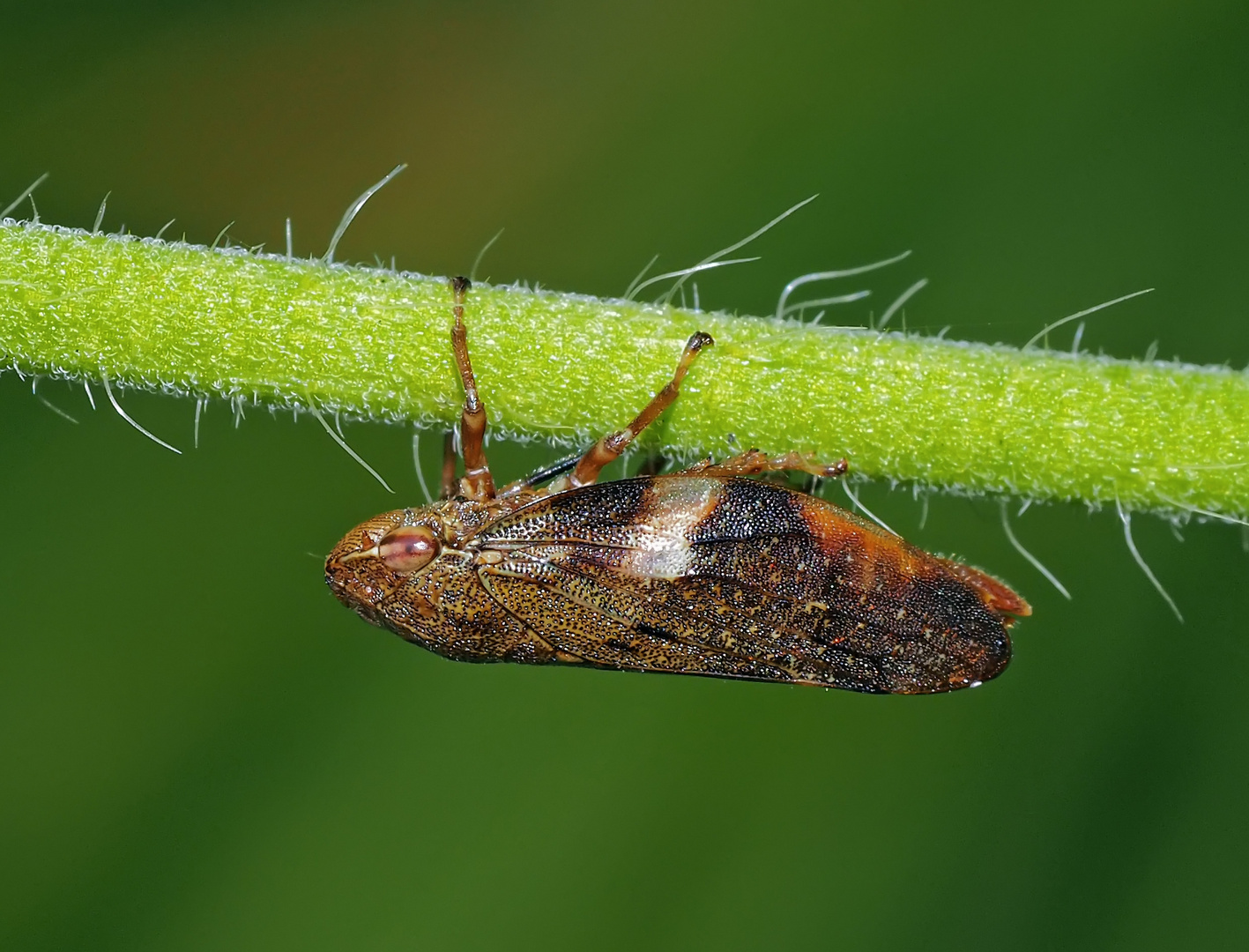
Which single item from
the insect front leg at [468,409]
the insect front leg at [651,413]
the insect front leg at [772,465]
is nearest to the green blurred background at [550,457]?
the insect front leg at [772,465]


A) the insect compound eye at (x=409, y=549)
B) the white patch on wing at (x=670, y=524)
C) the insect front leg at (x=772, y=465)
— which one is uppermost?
the insect front leg at (x=772, y=465)

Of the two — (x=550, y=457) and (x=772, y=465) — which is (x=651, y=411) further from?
(x=550, y=457)

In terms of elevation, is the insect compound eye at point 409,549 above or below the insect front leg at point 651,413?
below

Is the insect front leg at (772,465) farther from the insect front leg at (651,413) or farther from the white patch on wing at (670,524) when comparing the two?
the insect front leg at (651,413)

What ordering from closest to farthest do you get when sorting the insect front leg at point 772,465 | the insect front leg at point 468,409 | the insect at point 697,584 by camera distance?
the insect front leg at point 468,409, the insect front leg at point 772,465, the insect at point 697,584

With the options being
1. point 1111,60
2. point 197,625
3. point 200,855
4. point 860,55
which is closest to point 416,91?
point 860,55

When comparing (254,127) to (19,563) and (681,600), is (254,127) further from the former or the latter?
(681,600)
